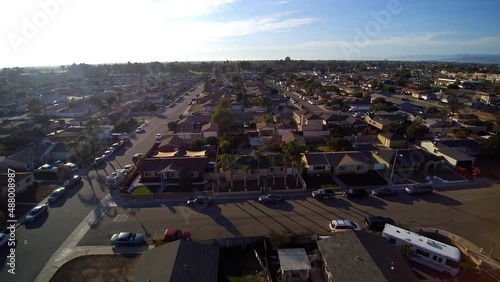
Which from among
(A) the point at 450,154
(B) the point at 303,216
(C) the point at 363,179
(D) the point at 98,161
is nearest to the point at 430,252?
(B) the point at 303,216

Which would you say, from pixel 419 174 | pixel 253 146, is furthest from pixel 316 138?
pixel 419 174

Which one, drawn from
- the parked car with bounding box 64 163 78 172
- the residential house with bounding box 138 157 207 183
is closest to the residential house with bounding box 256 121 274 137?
the residential house with bounding box 138 157 207 183

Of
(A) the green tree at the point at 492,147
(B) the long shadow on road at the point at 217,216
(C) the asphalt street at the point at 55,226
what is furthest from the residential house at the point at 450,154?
(C) the asphalt street at the point at 55,226

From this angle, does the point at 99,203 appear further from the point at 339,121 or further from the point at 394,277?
the point at 339,121

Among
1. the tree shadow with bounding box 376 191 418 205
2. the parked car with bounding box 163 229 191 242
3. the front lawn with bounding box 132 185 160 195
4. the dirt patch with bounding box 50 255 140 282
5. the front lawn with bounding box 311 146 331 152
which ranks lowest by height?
the dirt patch with bounding box 50 255 140 282

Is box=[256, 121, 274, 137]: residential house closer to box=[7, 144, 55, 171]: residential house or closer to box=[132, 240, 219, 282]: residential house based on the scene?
box=[132, 240, 219, 282]: residential house

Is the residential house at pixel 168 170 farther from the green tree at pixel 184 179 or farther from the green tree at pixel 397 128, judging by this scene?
the green tree at pixel 397 128

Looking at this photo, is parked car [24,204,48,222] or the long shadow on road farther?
parked car [24,204,48,222]
